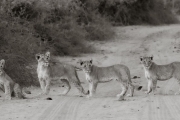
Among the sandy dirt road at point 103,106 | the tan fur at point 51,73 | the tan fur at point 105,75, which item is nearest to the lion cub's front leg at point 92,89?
the tan fur at point 105,75

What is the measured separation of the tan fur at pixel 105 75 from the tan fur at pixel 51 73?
49 centimetres

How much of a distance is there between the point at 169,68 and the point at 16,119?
5.12 metres

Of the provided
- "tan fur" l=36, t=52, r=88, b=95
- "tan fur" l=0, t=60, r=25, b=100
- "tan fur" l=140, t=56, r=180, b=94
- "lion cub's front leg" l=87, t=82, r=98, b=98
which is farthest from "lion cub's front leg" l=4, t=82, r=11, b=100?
"tan fur" l=140, t=56, r=180, b=94

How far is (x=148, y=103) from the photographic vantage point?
11.4 m

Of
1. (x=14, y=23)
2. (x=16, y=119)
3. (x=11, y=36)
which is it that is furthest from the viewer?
(x=14, y=23)

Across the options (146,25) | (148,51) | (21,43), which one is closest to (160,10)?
(146,25)

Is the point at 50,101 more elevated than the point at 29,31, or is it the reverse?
the point at 29,31

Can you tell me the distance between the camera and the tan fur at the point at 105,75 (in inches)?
519

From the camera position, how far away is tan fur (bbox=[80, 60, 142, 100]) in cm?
1318

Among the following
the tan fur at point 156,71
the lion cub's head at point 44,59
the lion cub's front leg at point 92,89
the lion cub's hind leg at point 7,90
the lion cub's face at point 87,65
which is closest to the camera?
the lion cub's hind leg at point 7,90

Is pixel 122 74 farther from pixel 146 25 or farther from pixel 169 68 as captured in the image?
pixel 146 25

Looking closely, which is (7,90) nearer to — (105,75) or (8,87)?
(8,87)

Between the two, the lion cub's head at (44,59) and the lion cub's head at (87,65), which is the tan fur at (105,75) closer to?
the lion cub's head at (87,65)

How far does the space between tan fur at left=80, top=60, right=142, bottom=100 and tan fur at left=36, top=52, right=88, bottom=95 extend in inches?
19.4
